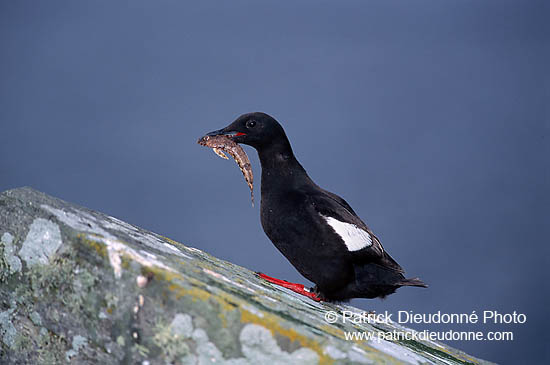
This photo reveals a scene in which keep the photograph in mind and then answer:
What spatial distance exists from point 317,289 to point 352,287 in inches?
9.8

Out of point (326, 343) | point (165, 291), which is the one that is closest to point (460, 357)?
point (326, 343)

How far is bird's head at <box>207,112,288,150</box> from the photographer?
4105mm

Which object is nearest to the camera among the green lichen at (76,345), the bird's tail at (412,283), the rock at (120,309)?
the rock at (120,309)

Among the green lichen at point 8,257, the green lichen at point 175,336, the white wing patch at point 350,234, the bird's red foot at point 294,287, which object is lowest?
the green lichen at point 175,336

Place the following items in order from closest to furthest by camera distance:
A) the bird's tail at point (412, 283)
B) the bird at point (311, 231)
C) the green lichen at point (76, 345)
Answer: the green lichen at point (76, 345)
the bird at point (311, 231)
the bird's tail at point (412, 283)

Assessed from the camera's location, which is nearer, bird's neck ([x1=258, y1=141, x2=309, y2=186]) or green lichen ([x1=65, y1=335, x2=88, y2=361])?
green lichen ([x1=65, y1=335, x2=88, y2=361])

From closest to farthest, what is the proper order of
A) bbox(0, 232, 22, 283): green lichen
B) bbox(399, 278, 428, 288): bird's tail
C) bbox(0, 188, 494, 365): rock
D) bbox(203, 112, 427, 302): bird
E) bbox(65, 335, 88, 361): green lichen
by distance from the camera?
bbox(0, 188, 494, 365): rock < bbox(65, 335, 88, 361): green lichen < bbox(0, 232, 22, 283): green lichen < bbox(203, 112, 427, 302): bird < bbox(399, 278, 428, 288): bird's tail

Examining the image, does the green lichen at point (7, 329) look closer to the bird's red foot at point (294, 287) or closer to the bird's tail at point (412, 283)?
the bird's red foot at point (294, 287)

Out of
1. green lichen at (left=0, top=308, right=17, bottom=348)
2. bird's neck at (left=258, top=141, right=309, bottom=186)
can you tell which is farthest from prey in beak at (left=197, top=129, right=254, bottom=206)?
green lichen at (left=0, top=308, right=17, bottom=348)

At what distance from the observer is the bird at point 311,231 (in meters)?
3.93

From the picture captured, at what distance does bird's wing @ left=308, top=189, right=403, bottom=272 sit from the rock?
1.27 m

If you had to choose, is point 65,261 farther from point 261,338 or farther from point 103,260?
point 261,338

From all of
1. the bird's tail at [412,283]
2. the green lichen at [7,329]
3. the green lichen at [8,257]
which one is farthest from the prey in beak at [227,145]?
the green lichen at [7,329]

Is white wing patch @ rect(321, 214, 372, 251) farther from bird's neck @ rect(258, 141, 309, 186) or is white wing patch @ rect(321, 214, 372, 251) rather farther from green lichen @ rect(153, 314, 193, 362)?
green lichen @ rect(153, 314, 193, 362)
